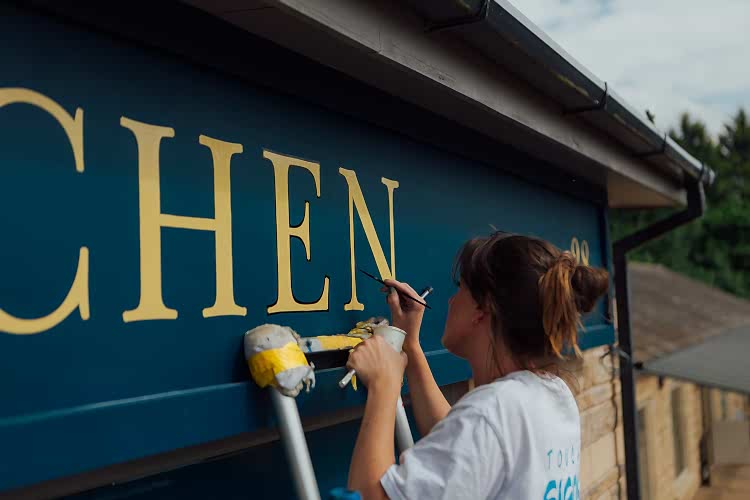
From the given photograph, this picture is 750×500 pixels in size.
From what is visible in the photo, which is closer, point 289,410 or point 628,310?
point 289,410

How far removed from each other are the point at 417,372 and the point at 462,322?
47 centimetres

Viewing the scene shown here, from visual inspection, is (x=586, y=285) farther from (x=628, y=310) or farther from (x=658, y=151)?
(x=628, y=310)

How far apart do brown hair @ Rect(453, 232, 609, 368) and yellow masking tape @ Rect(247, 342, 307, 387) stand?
0.49 meters

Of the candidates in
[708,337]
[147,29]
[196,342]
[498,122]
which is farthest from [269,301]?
[708,337]

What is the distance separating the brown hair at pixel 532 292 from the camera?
177cm

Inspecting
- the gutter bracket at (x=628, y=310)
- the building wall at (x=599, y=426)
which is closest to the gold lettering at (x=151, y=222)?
the building wall at (x=599, y=426)

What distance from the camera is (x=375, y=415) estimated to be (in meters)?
1.79

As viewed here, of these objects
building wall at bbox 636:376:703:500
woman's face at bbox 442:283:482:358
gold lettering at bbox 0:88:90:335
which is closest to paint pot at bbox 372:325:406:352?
woman's face at bbox 442:283:482:358

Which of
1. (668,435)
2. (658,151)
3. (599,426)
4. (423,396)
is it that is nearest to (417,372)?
(423,396)

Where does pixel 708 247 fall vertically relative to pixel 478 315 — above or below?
above

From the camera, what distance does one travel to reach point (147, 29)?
1742 millimetres

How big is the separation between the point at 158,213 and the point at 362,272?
0.92m

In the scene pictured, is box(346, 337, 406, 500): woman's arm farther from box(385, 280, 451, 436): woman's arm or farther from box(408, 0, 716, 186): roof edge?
box(408, 0, 716, 186): roof edge

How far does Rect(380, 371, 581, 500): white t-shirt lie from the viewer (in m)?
1.58
